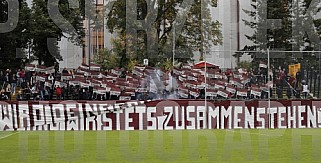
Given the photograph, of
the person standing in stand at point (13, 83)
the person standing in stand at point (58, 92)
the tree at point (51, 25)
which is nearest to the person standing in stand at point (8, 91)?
the person standing in stand at point (13, 83)

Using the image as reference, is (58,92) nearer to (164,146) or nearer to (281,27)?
(164,146)

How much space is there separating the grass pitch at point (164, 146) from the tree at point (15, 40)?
14864mm

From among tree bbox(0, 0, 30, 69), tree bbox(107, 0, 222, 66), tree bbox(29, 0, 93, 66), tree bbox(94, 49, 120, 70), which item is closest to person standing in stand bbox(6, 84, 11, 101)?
tree bbox(29, 0, 93, 66)

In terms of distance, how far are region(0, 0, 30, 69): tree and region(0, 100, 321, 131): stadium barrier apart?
12.8 m

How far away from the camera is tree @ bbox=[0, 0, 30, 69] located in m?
36.2

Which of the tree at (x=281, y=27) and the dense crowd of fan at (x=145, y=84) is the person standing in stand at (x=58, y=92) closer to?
the dense crowd of fan at (x=145, y=84)

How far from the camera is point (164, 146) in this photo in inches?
699

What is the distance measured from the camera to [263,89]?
26.3 m

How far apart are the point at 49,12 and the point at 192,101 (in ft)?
47.4

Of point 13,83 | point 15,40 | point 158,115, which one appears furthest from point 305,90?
point 15,40

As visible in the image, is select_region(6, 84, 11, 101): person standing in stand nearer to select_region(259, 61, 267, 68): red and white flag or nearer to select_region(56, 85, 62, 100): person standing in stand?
select_region(56, 85, 62, 100): person standing in stand

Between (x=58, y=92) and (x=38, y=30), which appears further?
(x=38, y=30)

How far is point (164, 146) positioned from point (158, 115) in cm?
701

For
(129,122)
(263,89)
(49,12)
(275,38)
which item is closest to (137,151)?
(129,122)
